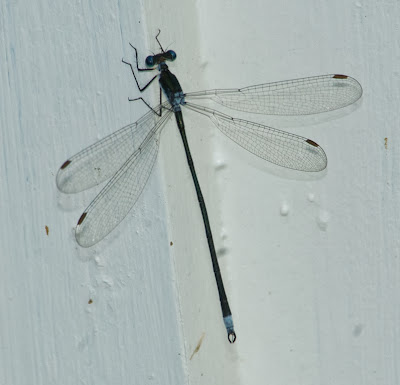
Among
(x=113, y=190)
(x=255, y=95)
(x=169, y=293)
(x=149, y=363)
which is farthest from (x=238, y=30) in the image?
(x=149, y=363)

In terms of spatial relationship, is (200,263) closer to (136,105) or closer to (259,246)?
(259,246)

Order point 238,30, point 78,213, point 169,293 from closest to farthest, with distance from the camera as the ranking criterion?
point 169,293, point 78,213, point 238,30

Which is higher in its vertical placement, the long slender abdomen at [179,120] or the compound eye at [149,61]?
the compound eye at [149,61]

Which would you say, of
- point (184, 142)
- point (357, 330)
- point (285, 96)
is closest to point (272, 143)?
point (285, 96)

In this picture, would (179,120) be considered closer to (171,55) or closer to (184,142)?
(184,142)

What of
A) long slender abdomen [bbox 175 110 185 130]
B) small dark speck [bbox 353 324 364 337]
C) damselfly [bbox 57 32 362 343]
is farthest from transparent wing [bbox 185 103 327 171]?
small dark speck [bbox 353 324 364 337]

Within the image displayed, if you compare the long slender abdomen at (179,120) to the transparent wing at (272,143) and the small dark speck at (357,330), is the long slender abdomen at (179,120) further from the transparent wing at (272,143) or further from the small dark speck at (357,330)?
the small dark speck at (357,330)

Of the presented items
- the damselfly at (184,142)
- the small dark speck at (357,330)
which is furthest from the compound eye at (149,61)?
the small dark speck at (357,330)
